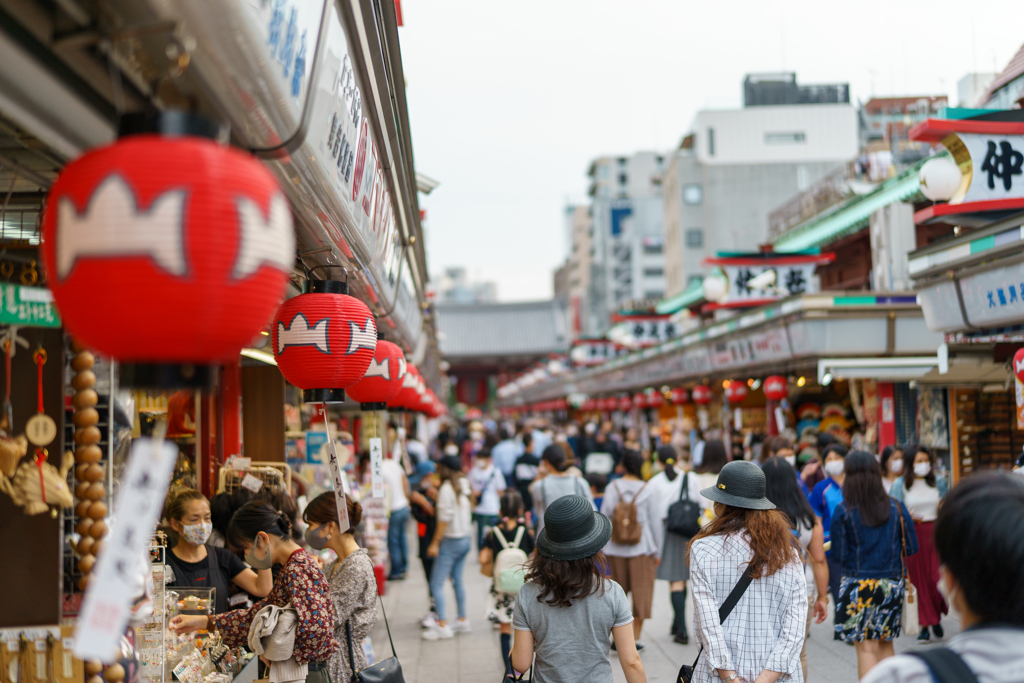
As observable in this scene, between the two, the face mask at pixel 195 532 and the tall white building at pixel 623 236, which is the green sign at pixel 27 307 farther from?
the tall white building at pixel 623 236

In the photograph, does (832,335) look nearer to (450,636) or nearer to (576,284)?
(450,636)

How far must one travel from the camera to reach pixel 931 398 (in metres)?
11.3

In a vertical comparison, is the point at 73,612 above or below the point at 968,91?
below

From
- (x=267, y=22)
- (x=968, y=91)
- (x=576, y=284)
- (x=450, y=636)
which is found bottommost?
(x=450, y=636)

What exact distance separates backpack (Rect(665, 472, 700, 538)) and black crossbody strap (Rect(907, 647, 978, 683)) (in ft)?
18.9

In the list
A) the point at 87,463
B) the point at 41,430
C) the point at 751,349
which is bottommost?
the point at 87,463

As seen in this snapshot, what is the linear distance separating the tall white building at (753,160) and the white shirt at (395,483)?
105 ft

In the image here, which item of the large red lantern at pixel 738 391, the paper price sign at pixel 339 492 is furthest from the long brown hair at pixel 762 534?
the large red lantern at pixel 738 391

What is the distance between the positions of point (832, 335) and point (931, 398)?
163 cm

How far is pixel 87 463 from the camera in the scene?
9.71ft

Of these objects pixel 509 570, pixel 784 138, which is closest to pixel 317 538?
pixel 509 570

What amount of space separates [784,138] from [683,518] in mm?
38814

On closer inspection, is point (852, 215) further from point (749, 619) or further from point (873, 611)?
point (749, 619)

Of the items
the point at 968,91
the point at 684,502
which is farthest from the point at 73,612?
the point at 968,91
